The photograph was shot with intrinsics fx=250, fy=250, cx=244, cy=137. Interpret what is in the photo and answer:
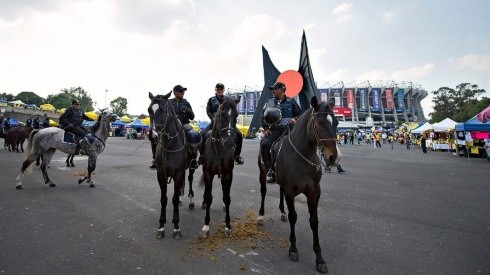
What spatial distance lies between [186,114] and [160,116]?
1.56m

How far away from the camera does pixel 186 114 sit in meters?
6.29

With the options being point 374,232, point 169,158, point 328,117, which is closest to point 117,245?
point 169,158

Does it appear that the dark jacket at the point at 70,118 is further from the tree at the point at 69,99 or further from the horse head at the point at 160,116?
the tree at the point at 69,99

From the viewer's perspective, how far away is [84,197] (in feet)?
23.6

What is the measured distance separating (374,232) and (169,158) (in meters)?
4.36

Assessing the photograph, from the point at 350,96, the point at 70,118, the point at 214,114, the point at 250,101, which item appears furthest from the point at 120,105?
the point at 214,114

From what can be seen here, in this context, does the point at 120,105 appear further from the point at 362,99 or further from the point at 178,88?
the point at 178,88

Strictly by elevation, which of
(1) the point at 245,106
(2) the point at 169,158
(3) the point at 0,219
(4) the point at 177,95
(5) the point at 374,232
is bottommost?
(5) the point at 374,232

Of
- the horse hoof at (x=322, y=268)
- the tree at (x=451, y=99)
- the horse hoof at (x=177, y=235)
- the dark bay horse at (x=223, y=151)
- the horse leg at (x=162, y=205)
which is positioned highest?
the tree at (x=451, y=99)

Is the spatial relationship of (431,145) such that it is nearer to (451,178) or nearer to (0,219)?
(451,178)

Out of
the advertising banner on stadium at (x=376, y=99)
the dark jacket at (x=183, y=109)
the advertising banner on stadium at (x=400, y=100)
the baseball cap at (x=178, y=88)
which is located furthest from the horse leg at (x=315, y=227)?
the advertising banner on stadium at (x=400, y=100)

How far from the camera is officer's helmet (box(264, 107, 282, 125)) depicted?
4793 mm

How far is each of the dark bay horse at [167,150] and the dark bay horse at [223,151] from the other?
20.5 inches

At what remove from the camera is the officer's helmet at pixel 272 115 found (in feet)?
15.7
